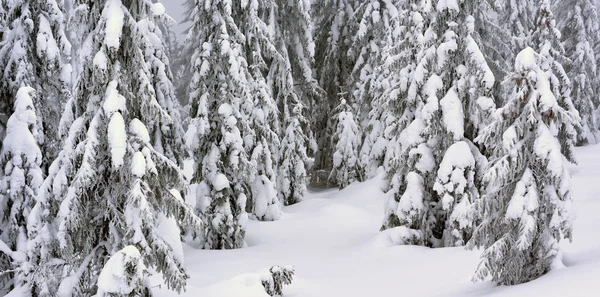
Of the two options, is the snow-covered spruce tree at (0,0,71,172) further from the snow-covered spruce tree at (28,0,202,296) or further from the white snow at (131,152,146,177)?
the white snow at (131,152,146,177)

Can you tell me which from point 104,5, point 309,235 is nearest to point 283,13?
point 309,235

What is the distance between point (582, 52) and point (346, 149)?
52.4 ft

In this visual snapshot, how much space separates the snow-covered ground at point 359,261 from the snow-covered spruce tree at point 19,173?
3.77 m

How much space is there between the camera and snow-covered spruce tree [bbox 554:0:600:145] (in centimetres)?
2764

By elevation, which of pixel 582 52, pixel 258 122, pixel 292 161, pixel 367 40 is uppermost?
pixel 367 40

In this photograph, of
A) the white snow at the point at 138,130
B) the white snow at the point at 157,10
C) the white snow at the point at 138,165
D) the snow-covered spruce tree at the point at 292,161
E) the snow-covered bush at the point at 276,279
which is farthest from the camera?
the snow-covered spruce tree at the point at 292,161

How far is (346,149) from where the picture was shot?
21.4m

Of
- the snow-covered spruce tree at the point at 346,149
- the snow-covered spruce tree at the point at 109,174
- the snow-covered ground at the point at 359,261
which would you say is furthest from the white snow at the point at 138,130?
the snow-covered spruce tree at the point at 346,149

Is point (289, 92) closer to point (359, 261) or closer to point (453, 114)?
point (453, 114)

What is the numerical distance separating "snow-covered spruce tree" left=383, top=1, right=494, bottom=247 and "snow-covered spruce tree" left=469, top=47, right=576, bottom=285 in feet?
12.9

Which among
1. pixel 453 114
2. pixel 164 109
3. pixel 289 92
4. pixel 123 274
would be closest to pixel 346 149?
pixel 289 92

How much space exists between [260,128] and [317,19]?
12577 mm

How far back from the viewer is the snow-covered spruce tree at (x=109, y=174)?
6641 mm

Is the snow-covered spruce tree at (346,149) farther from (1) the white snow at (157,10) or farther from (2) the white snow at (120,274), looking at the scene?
(2) the white snow at (120,274)
